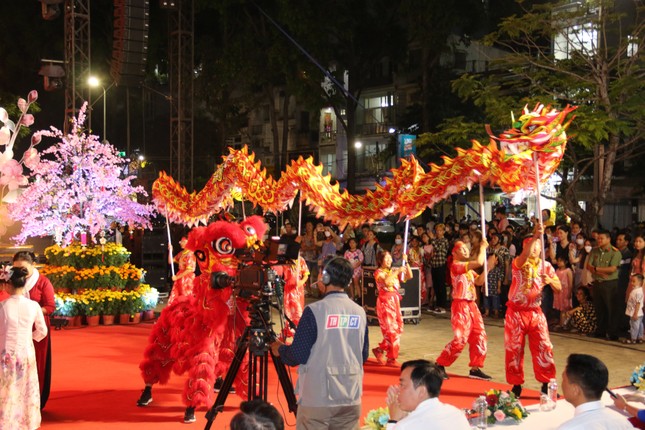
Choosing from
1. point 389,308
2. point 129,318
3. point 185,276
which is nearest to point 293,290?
point 389,308

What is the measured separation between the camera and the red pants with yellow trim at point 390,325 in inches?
340

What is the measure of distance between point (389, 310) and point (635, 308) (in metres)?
3.32

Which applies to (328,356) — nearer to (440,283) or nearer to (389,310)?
(389,310)

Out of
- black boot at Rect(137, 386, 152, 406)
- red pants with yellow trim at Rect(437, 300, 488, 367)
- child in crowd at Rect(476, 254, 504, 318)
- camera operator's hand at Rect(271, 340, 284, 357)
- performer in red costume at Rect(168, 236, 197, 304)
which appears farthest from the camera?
child in crowd at Rect(476, 254, 504, 318)

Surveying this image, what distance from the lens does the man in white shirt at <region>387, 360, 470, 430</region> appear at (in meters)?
3.09

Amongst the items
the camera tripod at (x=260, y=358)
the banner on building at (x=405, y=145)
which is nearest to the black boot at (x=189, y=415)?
the camera tripod at (x=260, y=358)

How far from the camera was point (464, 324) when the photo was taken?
310 inches

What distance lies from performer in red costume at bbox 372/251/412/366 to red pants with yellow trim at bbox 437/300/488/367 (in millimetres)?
865

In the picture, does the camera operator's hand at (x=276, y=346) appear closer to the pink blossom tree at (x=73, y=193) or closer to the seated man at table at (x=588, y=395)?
the seated man at table at (x=588, y=395)

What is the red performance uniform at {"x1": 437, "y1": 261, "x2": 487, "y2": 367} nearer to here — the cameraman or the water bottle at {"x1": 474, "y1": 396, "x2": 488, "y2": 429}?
the water bottle at {"x1": 474, "y1": 396, "x2": 488, "y2": 429}

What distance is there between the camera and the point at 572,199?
41.7 ft

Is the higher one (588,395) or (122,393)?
(588,395)

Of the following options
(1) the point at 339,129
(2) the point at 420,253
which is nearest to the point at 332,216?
(2) the point at 420,253

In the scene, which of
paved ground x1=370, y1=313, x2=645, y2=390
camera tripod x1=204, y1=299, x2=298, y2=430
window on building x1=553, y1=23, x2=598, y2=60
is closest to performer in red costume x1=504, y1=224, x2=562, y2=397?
paved ground x1=370, y1=313, x2=645, y2=390
